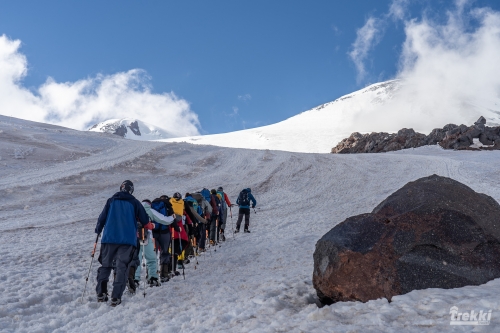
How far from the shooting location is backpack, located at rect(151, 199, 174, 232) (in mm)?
7758

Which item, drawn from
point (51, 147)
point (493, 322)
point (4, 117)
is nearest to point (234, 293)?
point (493, 322)

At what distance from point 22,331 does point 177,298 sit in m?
2.17

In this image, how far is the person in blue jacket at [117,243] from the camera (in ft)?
19.9

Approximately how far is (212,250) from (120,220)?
522 cm

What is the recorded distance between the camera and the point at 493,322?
11.4 ft

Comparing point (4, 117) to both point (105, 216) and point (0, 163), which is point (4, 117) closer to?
point (0, 163)

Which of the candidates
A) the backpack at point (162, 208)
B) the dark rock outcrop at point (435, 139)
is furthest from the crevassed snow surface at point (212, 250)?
the dark rock outcrop at point (435, 139)

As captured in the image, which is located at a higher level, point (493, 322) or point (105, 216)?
point (105, 216)

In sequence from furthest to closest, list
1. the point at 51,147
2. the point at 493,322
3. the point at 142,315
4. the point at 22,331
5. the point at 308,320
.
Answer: the point at 51,147
the point at 142,315
the point at 22,331
the point at 308,320
the point at 493,322

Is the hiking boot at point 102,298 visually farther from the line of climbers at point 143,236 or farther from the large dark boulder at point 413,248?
the large dark boulder at point 413,248

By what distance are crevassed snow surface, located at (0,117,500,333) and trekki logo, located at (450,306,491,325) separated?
0.07 metres

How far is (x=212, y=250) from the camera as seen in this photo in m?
11.1

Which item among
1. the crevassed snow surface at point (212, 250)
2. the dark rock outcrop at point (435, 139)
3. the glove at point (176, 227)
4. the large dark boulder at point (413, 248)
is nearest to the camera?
the crevassed snow surface at point (212, 250)

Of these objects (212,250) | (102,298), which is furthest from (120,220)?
(212,250)
